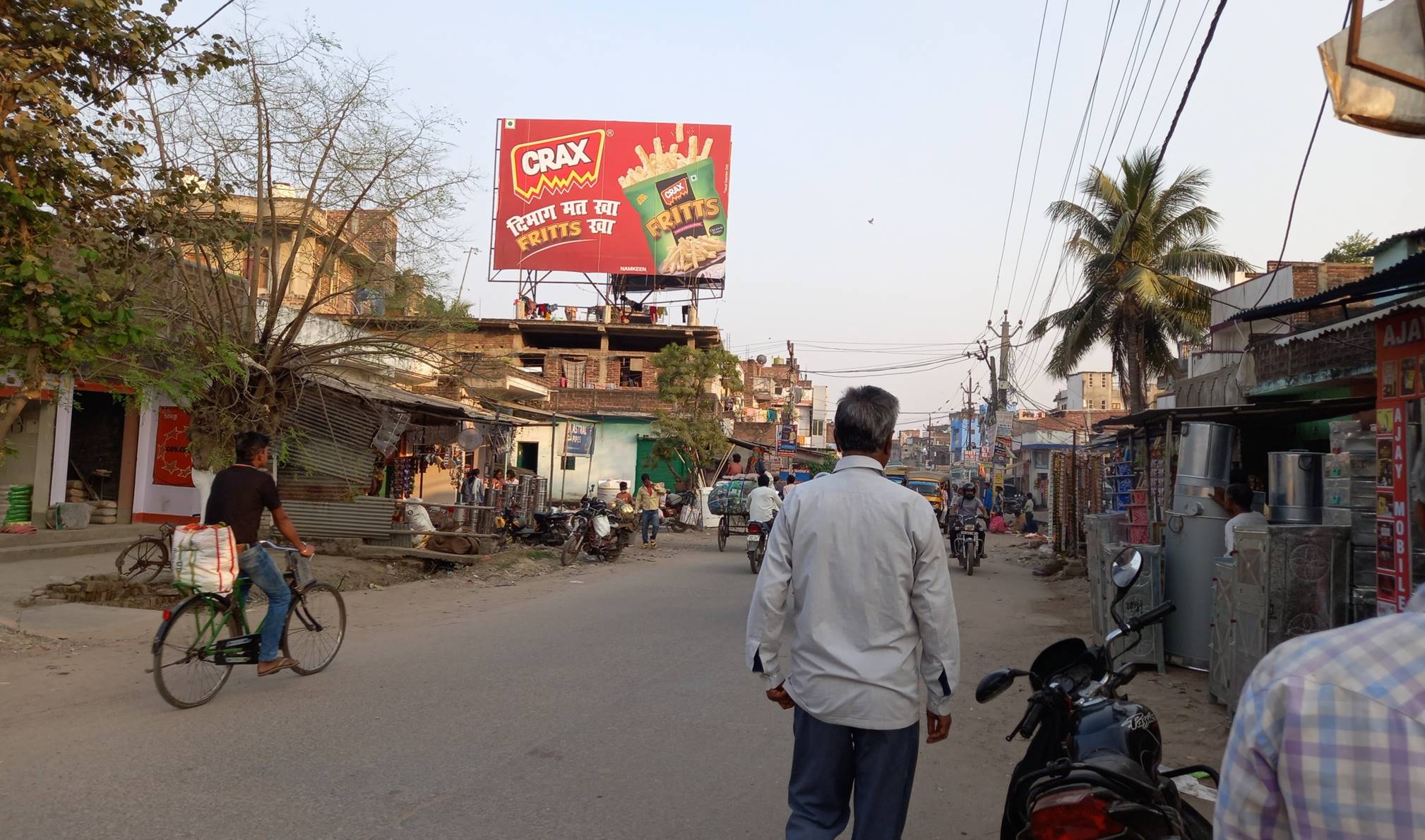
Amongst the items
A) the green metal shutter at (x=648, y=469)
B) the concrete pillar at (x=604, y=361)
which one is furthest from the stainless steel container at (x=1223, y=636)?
the concrete pillar at (x=604, y=361)

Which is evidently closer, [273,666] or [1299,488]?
[273,666]

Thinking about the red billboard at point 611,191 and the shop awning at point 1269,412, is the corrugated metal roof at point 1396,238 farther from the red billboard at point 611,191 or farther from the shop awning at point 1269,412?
the red billboard at point 611,191

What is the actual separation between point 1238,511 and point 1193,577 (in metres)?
0.75

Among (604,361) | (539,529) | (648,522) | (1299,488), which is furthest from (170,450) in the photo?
(604,361)

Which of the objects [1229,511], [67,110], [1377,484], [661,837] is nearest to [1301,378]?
[1229,511]

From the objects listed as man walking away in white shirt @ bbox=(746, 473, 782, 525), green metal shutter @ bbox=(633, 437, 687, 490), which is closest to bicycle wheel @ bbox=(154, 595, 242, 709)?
man walking away in white shirt @ bbox=(746, 473, 782, 525)

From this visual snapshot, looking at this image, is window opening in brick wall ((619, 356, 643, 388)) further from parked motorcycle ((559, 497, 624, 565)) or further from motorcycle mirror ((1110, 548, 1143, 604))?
motorcycle mirror ((1110, 548, 1143, 604))

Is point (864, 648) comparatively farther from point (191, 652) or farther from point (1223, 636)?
point (1223, 636)

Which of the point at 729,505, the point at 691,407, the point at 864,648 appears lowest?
the point at 729,505

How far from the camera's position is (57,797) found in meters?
4.70

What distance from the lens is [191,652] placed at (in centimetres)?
645

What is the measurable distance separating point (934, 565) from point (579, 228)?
42450mm

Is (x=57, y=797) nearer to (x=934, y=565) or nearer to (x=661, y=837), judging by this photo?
(x=661, y=837)

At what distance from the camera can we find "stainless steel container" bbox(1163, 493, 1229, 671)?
8758 millimetres
